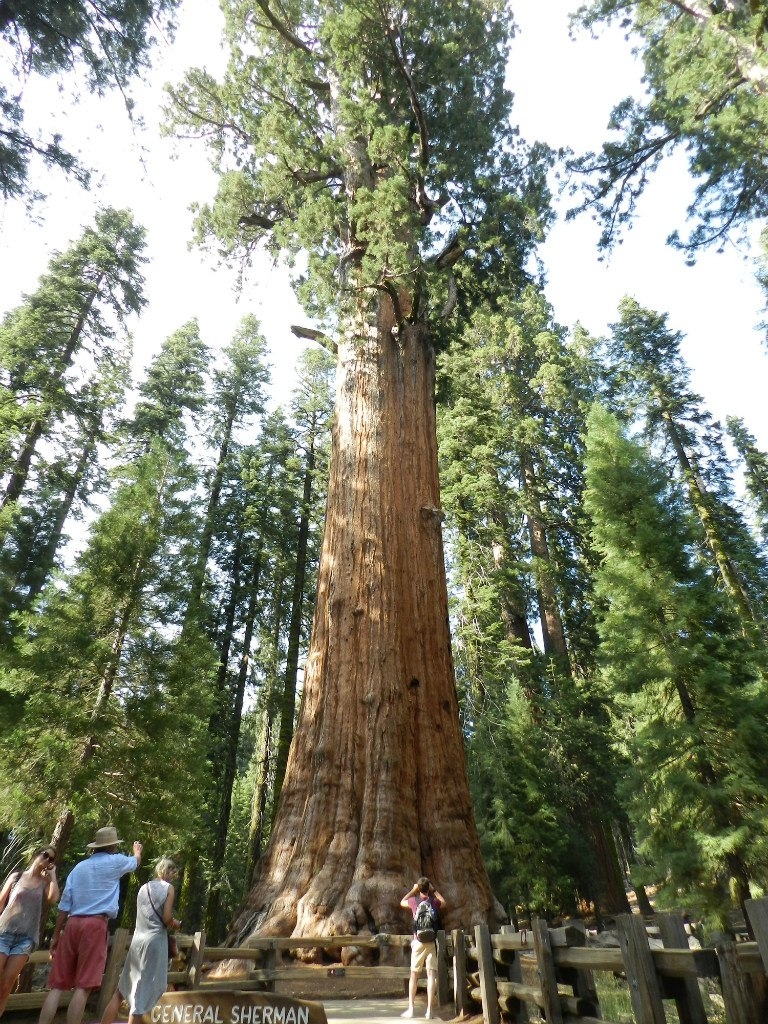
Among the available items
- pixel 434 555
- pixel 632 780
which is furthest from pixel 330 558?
pixel 632 780

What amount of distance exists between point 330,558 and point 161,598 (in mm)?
4624

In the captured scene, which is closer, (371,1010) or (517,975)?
(517,975)

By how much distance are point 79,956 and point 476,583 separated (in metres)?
12.7

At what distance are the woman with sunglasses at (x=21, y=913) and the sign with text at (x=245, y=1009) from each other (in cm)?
172

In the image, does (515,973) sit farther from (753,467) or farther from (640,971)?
(753,467)

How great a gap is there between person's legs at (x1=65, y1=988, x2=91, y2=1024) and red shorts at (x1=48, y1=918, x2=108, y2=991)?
4cm

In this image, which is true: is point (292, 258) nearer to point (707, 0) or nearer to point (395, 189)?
point (395, 189)

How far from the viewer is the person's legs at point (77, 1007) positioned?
3.88m

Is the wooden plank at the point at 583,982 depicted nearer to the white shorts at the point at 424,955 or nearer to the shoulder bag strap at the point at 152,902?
the white shorts at the point at 424,955

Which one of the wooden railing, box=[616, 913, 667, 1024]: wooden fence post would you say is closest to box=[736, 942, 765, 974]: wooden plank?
the wooden railing

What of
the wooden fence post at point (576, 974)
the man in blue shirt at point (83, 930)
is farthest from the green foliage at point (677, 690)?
the man in blue shirt at point (83, 930)

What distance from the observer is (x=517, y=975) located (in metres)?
4.79

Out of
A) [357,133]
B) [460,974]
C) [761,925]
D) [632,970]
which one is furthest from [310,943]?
[357,133]

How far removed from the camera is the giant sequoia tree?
6559 millimetres
